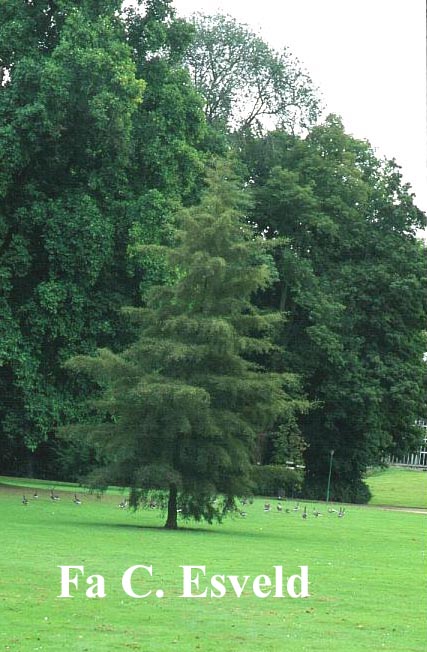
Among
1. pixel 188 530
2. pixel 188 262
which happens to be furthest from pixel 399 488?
pixel 188 262


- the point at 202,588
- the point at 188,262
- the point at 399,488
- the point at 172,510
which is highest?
the point at 188,262

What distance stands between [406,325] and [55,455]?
17.3 meters

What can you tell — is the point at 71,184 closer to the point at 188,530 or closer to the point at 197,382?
the point at 197,382

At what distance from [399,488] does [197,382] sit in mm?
62423

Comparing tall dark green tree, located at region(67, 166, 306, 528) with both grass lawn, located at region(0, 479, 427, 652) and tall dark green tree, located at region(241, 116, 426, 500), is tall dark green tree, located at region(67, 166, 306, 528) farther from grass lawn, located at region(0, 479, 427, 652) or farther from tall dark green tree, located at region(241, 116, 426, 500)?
tall dark green tree, located at region(241, 116, 426, 500)

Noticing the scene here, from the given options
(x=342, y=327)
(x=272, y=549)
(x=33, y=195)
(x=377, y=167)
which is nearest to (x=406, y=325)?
(x=342, y=327)

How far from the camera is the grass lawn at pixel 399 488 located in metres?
74.1

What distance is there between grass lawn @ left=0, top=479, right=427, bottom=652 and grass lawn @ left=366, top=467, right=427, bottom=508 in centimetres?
3873

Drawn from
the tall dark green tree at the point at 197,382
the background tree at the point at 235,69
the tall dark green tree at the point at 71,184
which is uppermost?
the background tree at the point at 235,69

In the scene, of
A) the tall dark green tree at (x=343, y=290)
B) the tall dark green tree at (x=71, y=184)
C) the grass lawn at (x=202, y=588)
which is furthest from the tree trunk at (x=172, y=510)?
the tall dark green tree at (x=343, y=290)

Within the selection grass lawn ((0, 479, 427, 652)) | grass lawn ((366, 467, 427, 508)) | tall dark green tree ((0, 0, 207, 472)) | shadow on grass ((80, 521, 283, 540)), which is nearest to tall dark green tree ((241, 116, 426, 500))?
grass lawn ((366, 467, 427, 508))

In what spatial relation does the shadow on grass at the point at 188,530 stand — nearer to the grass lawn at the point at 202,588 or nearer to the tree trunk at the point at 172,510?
the grass lawn at the point at 202,588

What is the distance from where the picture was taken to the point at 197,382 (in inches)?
1220

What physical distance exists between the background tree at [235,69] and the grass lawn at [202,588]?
98.0ft
